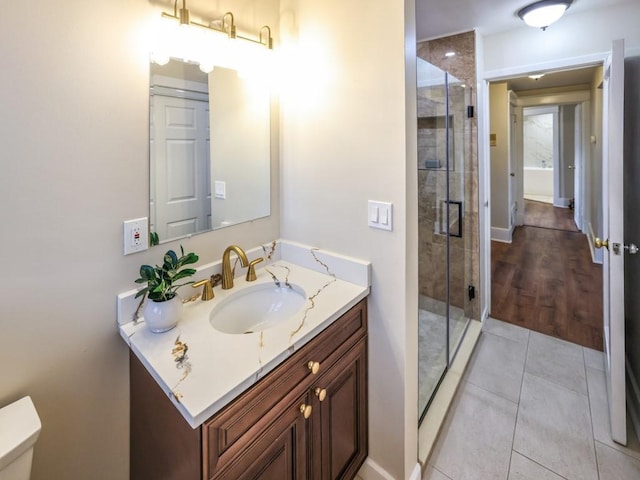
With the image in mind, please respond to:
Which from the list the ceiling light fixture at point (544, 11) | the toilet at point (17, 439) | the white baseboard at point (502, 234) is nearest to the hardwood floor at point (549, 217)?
the white baseboard at point (502, 234)

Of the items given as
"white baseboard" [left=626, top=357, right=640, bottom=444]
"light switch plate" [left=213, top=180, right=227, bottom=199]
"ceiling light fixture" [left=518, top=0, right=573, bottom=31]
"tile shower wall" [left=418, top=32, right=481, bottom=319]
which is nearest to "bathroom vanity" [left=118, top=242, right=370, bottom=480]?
"light switch plate" [left=213, top=180, right=227, bottom=199]

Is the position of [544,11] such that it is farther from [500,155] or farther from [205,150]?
[500,155]

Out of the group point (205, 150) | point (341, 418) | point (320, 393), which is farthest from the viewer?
point (205, 150)

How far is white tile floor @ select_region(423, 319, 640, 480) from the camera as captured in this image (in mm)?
1528

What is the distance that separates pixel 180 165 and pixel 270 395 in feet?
3.09

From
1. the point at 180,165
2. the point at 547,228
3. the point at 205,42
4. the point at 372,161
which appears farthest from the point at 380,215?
the point at 547,228

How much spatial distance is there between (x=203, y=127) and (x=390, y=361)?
50.2 inches

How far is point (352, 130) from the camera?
1.38 m

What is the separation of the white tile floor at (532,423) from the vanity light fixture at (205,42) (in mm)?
2103

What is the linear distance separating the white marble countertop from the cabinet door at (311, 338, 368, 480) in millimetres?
219

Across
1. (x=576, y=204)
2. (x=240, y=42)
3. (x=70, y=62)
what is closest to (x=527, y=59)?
(x=240, y=42)

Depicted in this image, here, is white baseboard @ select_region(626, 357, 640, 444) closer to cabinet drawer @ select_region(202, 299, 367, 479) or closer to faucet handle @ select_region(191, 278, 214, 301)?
cabinet drawer @ select_region(202, 299, 367, 479)

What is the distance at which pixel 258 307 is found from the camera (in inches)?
58.1

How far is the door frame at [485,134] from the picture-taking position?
2236 millimetres
